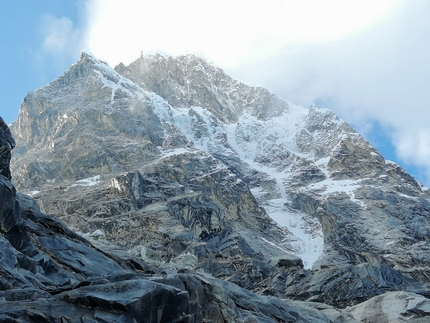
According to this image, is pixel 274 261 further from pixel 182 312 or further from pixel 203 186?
pixel 182 312

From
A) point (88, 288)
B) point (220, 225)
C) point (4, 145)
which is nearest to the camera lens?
point (88, 288)

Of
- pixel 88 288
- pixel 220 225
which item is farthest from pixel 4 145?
pixel 220 225

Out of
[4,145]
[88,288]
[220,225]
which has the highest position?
[220,225]

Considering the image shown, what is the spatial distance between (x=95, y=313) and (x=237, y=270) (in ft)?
307

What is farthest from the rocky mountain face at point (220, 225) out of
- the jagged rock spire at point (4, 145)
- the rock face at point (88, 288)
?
the jagged rock spire at point (4, 145)

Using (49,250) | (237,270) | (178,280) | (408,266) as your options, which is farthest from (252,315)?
(408,266)

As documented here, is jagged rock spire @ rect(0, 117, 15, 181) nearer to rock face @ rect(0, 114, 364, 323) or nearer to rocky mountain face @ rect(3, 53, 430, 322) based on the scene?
rock face @ rect(0, 114, 364, 323)

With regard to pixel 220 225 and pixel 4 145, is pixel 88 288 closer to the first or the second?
pixel 4 145

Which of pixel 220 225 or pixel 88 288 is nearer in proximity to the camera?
pixel 88 288

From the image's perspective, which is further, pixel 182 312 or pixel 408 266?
pixel 408 266

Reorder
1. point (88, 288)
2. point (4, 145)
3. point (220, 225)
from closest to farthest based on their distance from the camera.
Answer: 1. point (88, 288)
2. point (4, 145)
3. point (220, 225)

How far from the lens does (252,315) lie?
38844 mm

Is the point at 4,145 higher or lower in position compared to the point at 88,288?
higher

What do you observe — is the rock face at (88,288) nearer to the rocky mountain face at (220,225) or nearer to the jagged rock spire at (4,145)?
the rocky mountain face at (220,225)
